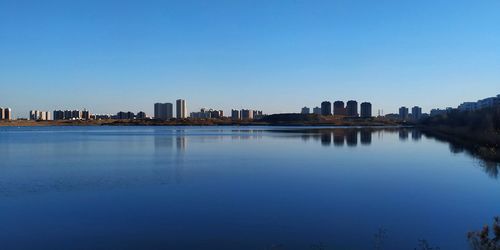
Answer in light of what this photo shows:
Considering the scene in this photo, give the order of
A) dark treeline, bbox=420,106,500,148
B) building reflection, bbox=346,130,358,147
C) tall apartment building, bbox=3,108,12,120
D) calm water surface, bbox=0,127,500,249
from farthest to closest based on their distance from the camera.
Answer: tall apartment building, bbox=3,108,12,120, building reflection, bbox=346,130,358,147, dark treeline, bbox=420,106,500,148, calm water surface, bbox=0,127,500,249

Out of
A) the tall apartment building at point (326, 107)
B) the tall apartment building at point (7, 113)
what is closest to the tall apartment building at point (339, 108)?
the tall apartment building at point (326, 107)

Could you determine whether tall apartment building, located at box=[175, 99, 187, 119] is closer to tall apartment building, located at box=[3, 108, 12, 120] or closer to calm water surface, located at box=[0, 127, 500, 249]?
tall apartment building, located at box=[3, 108, 12, 120]

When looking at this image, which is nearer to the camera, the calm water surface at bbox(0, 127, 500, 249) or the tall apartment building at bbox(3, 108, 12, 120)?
the calm water surface at bbox(0, 127, 500, 249)

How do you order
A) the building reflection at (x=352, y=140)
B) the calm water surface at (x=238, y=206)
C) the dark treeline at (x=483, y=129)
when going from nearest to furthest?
the calm water surface at (x=238, y=206), the dark treeline at (x=483, y=129), the building reflection at (x=352, y=140)

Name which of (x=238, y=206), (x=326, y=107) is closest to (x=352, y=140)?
(x=238, y=206)

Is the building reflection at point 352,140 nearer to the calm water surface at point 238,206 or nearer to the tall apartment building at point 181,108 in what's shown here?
the calm water surface at point 238,206

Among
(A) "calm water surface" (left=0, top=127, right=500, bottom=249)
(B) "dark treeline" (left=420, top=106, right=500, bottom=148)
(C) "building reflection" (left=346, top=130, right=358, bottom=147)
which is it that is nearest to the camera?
(A) "calm water surface" (left=0, top=127, right=500, bottom=249)

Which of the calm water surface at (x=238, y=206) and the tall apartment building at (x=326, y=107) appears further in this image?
the tall apartment building at (x=326, y=107)

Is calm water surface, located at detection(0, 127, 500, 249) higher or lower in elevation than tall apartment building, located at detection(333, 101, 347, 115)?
lower

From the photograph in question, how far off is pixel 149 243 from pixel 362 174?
1005 centimetres

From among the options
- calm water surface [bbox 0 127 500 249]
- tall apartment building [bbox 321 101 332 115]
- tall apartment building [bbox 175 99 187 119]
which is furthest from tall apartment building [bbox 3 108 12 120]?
calm water surface [bbox 0 127 500 249]

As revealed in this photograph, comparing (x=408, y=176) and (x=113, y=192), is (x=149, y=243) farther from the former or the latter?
(x=408, y=176)

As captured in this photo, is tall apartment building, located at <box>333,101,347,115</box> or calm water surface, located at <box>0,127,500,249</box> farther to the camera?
tall apartment building, located at <box>333,101,347,115</box>

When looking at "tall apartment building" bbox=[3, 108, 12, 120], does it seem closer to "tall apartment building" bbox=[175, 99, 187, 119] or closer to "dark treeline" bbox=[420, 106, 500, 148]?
"tall apartment building" bbox=[175, 99, 187, 119]
